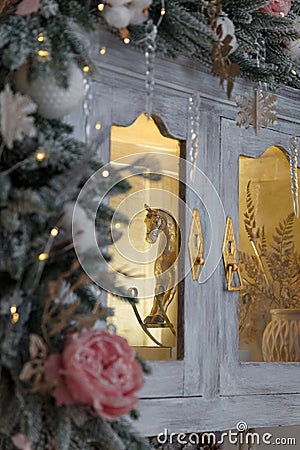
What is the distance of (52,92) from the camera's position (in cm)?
115

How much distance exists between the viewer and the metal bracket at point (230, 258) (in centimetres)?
146

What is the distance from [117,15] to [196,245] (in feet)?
1.31

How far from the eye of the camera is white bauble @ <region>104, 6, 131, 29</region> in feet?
4.01

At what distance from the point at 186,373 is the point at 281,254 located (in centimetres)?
34

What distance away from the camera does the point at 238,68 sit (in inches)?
52.6

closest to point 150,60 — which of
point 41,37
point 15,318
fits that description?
point 41,37

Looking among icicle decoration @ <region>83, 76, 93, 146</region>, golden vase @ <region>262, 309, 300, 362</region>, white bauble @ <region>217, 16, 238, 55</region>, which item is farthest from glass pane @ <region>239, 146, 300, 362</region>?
icicle decoration @ <region>83, 76, 93, 146</region>

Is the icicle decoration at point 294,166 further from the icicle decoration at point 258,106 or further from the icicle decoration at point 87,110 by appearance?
the icicle decoration at point 87,110

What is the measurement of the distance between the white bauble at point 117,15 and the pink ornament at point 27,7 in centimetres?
11

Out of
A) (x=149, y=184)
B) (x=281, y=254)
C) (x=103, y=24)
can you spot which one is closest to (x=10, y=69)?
(x=103, y=24)

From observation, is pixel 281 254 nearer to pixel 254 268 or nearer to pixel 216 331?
pixel 254 268

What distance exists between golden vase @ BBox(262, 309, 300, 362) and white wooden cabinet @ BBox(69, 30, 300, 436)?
0.02 meters

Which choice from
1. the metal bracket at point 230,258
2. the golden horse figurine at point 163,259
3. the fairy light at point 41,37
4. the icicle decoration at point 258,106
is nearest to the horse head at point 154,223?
the golden horse figurine at point 163,259

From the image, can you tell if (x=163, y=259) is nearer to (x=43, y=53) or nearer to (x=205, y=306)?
(x=205, y=306)
